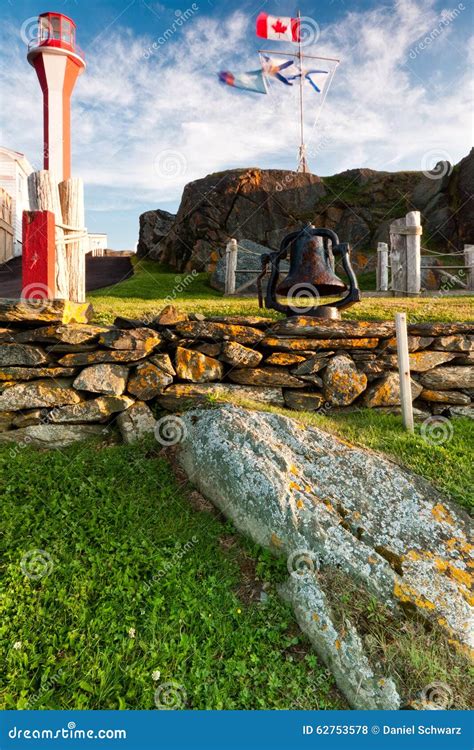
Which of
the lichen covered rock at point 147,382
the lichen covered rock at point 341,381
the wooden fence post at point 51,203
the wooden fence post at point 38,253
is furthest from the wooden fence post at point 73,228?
the lichen covered rock at point 341,381

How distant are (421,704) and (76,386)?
4440 mm

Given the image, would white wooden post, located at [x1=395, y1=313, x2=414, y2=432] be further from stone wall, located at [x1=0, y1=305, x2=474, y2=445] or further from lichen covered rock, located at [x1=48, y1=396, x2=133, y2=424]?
lichen covered rock, located at [x1=48, y1=396, x2=133, y2=424]

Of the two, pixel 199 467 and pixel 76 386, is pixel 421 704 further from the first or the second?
pixel 76 386

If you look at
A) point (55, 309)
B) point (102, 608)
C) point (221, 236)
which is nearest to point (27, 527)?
point (102, 608)

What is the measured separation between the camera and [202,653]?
3340 millimetres

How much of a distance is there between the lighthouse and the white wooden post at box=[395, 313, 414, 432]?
14274mm

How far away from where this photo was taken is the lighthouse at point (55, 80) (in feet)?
52.8

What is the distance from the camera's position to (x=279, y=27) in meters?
15.3

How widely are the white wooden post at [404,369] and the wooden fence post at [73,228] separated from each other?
4.21 m

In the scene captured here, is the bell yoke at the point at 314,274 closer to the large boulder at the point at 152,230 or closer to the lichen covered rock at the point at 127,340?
A: the lichen covered rock at the point at 127,340

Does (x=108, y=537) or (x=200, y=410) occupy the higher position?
(x=200, y=410)

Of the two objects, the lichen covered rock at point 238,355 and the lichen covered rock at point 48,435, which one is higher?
the lichen covered rock at point 238,355

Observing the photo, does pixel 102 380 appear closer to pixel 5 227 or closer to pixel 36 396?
pixel 36 396

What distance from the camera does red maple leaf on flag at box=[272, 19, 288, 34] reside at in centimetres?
1528
